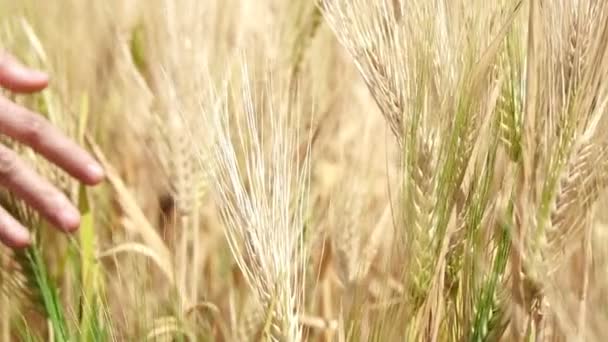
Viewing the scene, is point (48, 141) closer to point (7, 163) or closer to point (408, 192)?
point (7, 163)

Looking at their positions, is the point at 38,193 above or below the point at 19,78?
below

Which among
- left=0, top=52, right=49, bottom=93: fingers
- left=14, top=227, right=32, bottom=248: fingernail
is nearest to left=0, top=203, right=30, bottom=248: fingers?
left=14, top=227, right=32, bottom=248: fingernail

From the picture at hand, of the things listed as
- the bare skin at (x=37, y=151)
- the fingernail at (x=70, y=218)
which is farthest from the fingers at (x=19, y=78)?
the fingernail at (x=70, y=218)

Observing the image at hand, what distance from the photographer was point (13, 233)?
846mm

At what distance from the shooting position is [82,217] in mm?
858

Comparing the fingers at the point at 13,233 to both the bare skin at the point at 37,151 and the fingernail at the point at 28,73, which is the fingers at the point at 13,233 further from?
the fingernail at the point at 28,73

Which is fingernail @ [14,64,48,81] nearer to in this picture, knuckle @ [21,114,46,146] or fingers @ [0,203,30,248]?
knuckle @ [21,114,46,146]

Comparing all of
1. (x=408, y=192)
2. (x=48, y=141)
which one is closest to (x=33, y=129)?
(x=48, y=141)

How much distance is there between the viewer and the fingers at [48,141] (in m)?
0.89

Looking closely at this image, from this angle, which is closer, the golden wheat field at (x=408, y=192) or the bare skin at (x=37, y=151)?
the golden wheat field at (x=408, y=192)

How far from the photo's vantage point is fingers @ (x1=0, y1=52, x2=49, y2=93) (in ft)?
2.93

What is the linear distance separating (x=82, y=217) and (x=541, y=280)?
448 mm

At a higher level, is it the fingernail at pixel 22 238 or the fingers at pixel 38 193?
the fingers at pixel 38 193

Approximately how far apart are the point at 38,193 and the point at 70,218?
0.14 ft
